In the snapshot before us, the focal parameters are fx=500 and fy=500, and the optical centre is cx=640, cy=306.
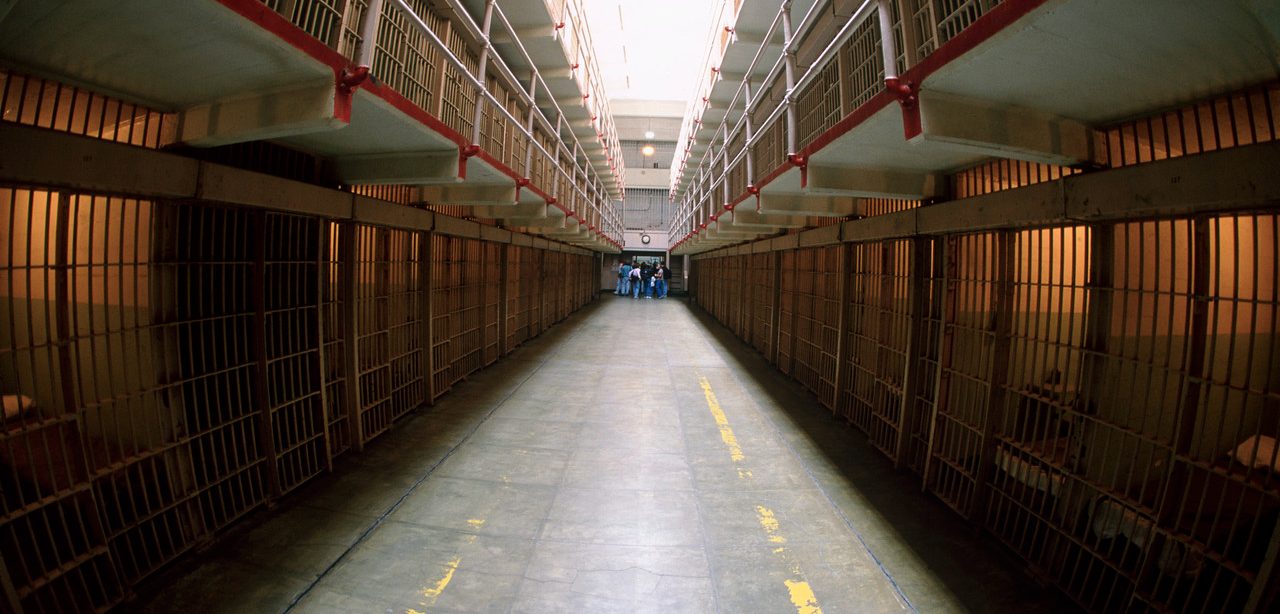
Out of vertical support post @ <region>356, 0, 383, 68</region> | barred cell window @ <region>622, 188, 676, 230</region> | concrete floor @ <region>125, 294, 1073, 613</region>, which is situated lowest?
concrete floor @ <region>125, 294, 1073, 613</region>

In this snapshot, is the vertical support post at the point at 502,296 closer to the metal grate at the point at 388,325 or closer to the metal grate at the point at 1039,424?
the metal grate at the point at 388,325

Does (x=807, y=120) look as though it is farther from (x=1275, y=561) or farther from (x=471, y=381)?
(x=471, y=381)

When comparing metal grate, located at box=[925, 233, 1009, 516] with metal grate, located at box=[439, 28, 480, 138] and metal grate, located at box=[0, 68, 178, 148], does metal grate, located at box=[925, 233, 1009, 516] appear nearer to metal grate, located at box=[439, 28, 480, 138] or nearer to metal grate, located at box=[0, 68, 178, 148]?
metal grate, located at box=[439, 28, 480, 138]

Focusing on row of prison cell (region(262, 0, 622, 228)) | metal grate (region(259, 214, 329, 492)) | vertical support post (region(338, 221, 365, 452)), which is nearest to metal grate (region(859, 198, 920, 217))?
row of prison cell (region(262, 0, 622, 228))

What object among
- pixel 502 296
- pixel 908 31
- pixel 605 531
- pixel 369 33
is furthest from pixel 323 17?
pixel 502 296

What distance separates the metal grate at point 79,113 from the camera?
244 centimetres

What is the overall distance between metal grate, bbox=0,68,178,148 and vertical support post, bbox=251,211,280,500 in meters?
0.79

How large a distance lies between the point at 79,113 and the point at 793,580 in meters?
4.95

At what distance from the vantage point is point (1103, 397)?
3045 mm

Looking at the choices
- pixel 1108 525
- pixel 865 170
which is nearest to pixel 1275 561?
pixel 1108 525

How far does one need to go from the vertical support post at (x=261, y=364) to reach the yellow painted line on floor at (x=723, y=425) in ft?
13.0

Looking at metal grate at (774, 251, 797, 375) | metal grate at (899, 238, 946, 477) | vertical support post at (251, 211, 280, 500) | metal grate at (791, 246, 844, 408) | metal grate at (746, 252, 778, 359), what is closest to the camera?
vertical support post at (251, 211, 280, 500)

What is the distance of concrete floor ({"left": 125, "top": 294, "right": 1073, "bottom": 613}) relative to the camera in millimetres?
2977

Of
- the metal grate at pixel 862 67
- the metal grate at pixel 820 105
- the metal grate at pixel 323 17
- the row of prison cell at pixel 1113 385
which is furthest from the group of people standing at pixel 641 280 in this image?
the metal grate at pixel 323 17
